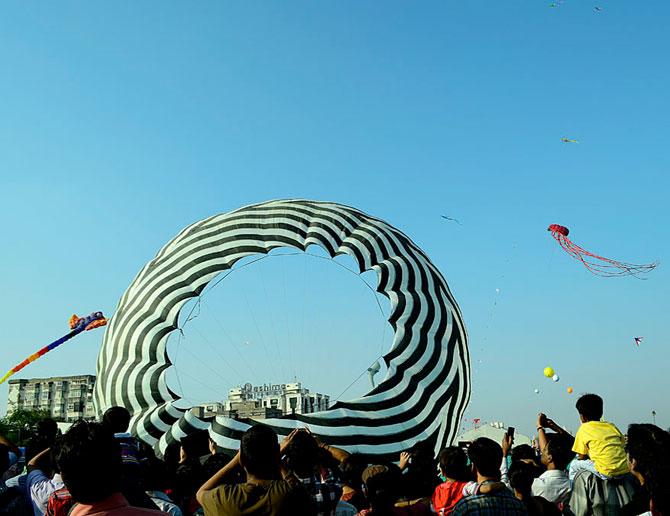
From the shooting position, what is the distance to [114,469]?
8.79 ft

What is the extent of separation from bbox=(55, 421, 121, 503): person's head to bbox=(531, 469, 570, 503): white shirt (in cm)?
395

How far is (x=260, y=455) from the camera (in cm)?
352

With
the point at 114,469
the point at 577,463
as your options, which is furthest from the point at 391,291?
the point at 114,469

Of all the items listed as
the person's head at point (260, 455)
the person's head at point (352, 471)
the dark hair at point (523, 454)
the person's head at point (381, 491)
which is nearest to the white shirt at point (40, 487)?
the person's head at point (260, 455)

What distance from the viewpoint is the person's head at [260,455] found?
3.51 meters

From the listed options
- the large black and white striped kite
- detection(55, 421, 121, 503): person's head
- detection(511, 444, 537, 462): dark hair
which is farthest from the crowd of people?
the large black and white striped kite

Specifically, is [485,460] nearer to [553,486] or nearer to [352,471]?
[352,471]

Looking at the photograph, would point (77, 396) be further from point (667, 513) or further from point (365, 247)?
point (667, 513)

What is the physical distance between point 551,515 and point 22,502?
12.8 ft

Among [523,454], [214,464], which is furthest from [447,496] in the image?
[523,454]

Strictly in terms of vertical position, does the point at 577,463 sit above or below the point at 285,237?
below

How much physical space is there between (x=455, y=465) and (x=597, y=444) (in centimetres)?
115

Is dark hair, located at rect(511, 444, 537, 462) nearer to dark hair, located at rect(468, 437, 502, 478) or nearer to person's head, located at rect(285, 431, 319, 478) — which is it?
dark hair, located at rect(468, 437, 502, 478)

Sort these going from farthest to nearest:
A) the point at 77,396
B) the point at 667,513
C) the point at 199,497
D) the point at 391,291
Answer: the point at 77,396
the point at 391,291
the point at 199,497
the point at 667,513
